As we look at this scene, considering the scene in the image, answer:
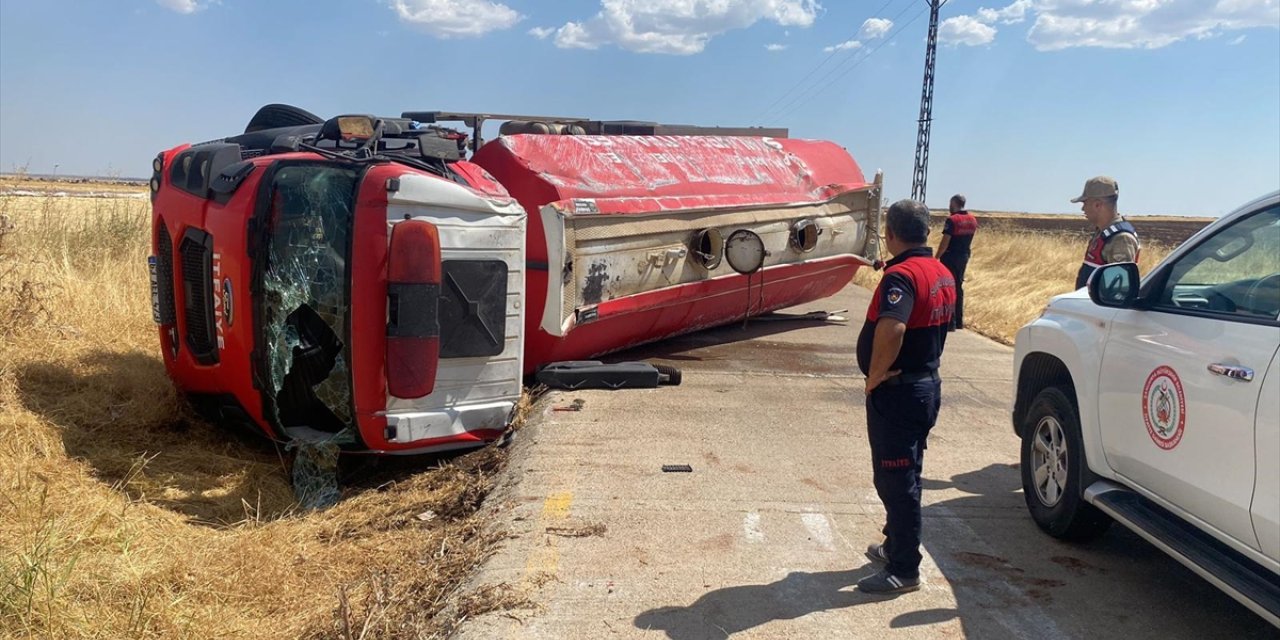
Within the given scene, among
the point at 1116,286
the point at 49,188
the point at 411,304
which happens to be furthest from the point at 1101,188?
the point at 49,188

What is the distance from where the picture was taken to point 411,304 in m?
5.46

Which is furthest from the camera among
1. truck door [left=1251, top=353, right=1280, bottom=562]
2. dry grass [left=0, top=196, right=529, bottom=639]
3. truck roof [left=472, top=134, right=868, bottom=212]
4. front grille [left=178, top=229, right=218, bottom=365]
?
truck roof [left=472, top=134, right=868, bottom=212]

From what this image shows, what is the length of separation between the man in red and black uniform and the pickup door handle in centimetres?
99

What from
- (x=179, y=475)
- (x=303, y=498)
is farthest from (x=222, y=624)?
(x=179, y=475)

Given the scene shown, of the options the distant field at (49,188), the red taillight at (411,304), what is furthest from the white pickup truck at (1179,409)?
the distant field at (49,188)

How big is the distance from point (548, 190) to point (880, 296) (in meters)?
3.95

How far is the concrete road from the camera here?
3883 mm

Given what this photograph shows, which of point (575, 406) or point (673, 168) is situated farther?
point (673, 168)

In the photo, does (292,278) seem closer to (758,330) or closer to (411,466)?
(411,466)

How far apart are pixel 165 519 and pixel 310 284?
1.52m

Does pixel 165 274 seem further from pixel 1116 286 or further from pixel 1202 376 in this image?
pixel 1202 376

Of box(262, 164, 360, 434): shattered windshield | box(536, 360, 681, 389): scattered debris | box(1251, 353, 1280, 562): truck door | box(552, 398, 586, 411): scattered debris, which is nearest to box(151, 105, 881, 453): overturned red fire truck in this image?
box(262, 164, 360, 434): shattered windshield

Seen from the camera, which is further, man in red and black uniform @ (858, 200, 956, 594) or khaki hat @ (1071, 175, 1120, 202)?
khaki hat @ (1071, 175, 1120, 202)

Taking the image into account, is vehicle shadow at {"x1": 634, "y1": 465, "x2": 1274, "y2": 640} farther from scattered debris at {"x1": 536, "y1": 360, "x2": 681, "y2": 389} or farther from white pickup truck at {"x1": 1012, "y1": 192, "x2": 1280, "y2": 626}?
scattered debris at {"x1": 536, "y1": 360, "x2": 681, "y2": 389}
